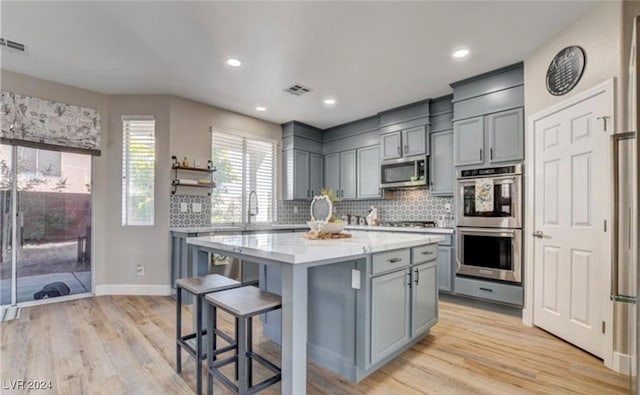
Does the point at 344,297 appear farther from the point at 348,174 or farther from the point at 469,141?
the point at 348,174

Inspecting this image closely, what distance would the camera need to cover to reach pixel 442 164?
418 centimetres

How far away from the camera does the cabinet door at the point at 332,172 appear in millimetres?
5648

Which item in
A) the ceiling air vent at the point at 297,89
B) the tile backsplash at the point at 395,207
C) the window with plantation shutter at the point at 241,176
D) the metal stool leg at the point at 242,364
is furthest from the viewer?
the window with plantation shutter at the point at 241,176

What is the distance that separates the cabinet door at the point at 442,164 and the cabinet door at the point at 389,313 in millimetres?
2206

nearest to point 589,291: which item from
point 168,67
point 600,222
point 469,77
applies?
point 600,222

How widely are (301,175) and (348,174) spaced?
2.80 feet

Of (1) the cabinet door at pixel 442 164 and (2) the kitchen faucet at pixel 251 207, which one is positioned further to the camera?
(2) the kitchen faucet at pixel 251 207

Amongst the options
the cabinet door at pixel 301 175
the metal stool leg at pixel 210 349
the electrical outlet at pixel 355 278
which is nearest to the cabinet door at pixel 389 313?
the electrical outlet at pixel 355 278

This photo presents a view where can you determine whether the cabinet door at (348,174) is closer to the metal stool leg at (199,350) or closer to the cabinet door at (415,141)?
the cabinet door at (415,141)

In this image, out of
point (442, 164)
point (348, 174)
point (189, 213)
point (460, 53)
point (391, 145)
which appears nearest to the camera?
point (460, 53)

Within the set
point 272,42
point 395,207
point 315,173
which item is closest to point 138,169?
point 272,42

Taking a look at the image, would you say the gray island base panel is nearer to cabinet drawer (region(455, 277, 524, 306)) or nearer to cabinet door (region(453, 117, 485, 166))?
cabinet drawer (region(455, 277, 524, 306))

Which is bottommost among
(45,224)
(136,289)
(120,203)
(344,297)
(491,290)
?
(136,289)

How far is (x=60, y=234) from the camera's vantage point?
377 cm
